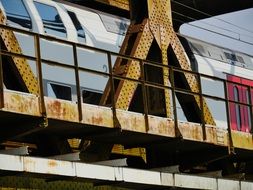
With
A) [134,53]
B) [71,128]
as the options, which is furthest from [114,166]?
[134,53]

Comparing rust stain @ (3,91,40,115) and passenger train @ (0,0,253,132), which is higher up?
passenger train @ (0,0,253,132)

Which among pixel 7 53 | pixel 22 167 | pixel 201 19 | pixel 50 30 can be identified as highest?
pixel 201 19

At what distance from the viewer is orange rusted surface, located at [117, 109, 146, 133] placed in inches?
440

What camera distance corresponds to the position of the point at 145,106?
11.7 meters

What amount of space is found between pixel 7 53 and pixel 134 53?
3.75 metres

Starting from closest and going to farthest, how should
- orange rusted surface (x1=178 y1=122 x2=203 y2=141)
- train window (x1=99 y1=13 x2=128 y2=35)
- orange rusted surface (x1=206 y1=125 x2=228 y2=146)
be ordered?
orange rusted surface (x1=178 y1=122 x2=203 y2=141)
orange rusted surface (x1=206 y1=125 x2=228 y2=146)
train window (x1=99 y1=13 x2=128 y2=35)

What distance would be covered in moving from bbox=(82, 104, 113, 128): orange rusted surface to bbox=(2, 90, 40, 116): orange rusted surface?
963mm

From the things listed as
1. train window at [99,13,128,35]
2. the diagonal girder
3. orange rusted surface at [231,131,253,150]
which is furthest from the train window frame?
orange rusted surface at [231,131,253,150]

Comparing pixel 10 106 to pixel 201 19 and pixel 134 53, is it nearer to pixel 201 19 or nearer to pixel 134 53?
pixel 134 53

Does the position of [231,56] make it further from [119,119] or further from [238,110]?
[119,119]

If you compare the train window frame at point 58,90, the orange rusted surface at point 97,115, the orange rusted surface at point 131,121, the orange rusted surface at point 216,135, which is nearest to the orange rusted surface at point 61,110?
the orange rusted surface at point 97,115

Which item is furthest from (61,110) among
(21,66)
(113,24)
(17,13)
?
(113,24)

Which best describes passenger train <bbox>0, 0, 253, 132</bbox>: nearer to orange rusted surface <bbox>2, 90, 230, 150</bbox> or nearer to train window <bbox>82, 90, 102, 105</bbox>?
train window <bbox>82, 90, 102, 105</bbox>

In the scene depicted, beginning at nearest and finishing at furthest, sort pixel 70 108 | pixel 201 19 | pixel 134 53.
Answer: pixel 70 108 < pixel 134 53 < pixel 201 19
